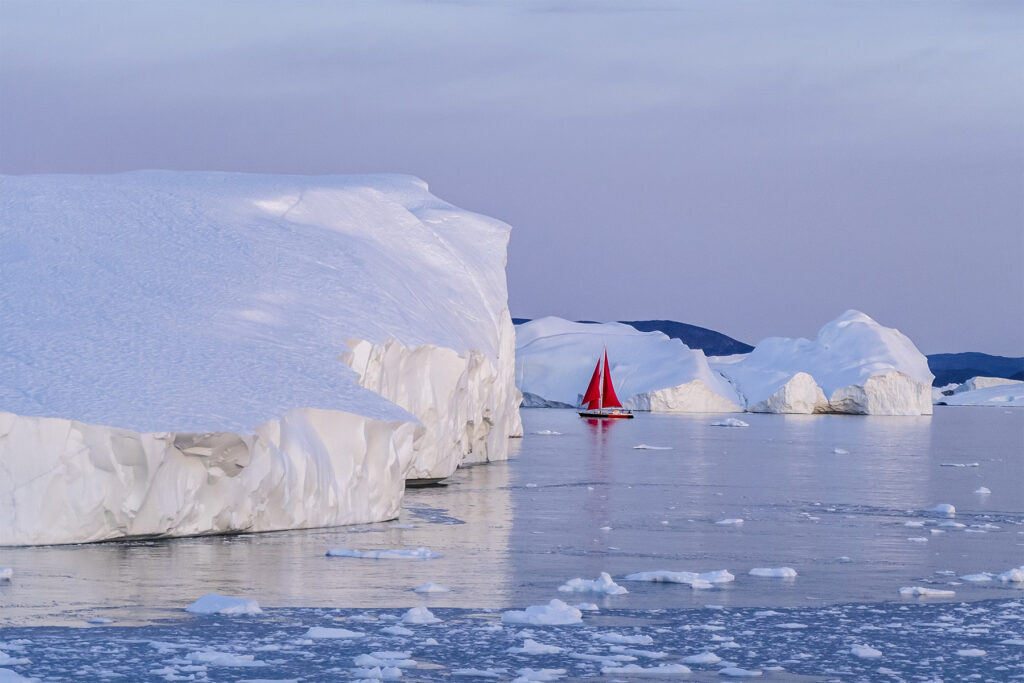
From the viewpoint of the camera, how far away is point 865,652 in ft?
28.9

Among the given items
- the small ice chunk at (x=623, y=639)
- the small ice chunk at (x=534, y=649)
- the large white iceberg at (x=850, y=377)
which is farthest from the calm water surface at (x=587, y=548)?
the large white iceberg at (x=850, y=377)

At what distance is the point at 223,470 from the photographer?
13.5 meters

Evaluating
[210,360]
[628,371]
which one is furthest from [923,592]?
A: [628,371]

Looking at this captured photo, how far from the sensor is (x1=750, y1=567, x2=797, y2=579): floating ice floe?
12.2m

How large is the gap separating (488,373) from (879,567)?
12245mm

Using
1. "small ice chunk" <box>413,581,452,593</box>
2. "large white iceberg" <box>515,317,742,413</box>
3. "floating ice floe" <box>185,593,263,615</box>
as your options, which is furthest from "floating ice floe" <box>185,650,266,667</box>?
"large white iceberg" <box>515,317,742,413</box>

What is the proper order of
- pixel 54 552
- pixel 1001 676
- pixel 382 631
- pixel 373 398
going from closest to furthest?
pixel 1001 676 < pixel 382 631 < pixel 54 552 < pixel 373 398

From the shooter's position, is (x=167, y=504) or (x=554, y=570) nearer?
(x=554, y=570)

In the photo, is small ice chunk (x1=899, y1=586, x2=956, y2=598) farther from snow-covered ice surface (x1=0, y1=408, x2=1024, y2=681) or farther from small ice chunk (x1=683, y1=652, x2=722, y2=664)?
small ice chunk (x1=683, y1=652, x2=722, y2=664)

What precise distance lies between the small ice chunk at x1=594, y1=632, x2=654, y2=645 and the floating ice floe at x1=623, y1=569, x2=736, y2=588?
250 cm

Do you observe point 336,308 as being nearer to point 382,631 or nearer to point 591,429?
point 382,631

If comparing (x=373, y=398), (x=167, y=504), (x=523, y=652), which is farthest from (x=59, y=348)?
(x=523, y=652)

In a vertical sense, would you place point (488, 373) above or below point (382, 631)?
above

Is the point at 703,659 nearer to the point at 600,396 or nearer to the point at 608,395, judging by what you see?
the point at 608,395
